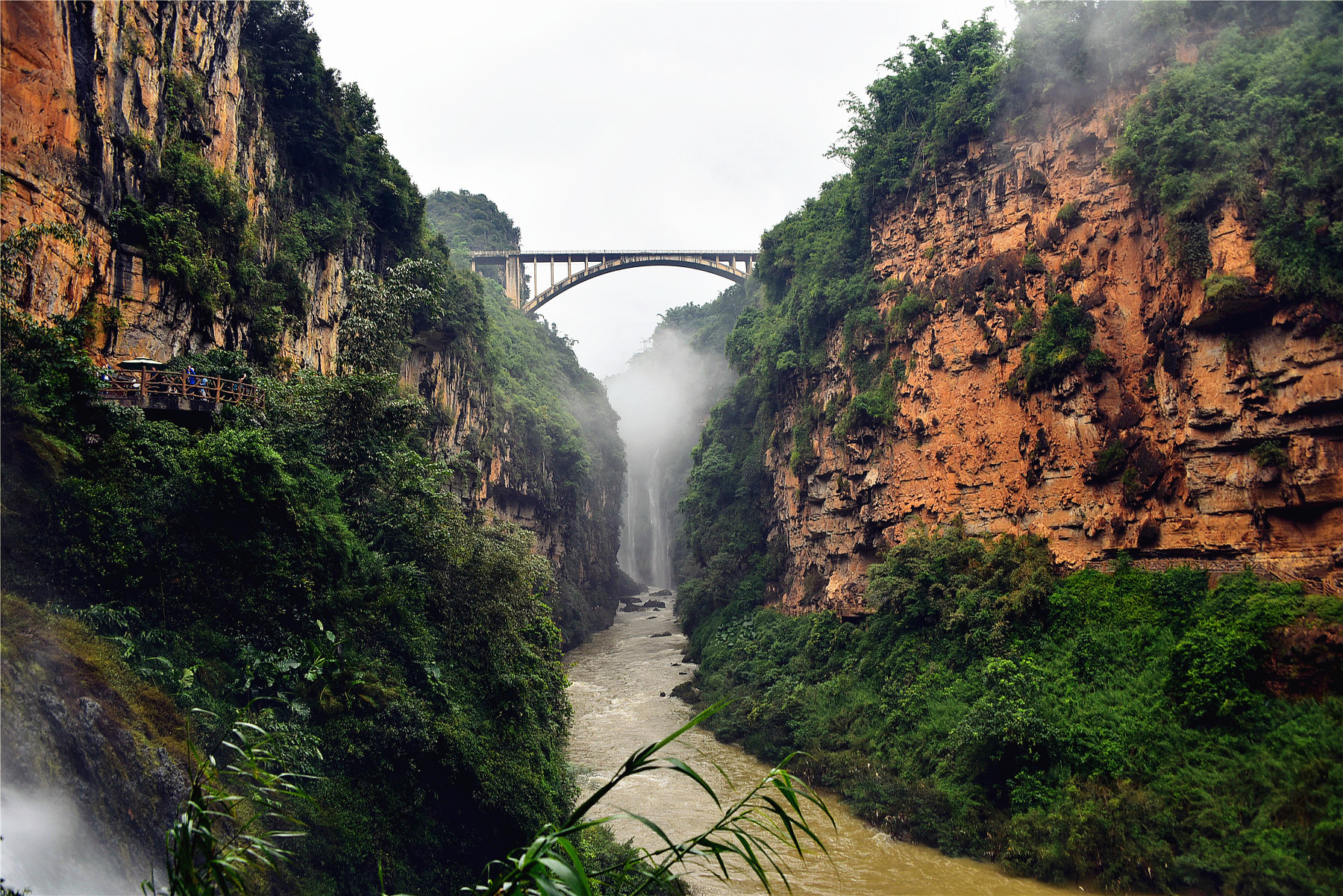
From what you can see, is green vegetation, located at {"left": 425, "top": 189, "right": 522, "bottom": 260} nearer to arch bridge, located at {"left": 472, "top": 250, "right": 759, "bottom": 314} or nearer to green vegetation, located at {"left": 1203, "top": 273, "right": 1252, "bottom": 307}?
arch bridge, located at {"left": 472, "top": 250, "right": 759, "bottom": 314}

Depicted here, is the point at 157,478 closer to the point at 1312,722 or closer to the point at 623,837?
the point at 623,837

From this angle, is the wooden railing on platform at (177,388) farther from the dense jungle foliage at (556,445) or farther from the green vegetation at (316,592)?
the dense jungle foliage at (556,445)

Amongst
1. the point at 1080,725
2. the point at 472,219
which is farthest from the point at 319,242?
the point at 472,219

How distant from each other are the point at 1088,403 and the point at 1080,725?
27.7 feet

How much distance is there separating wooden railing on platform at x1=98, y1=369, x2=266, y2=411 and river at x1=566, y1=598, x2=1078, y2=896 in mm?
10325

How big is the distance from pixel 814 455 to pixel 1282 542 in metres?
16.5

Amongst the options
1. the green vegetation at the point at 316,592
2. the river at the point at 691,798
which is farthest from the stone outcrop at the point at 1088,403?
the green vegetation at the point at 316,592

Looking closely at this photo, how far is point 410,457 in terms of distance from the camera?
56.4 ft

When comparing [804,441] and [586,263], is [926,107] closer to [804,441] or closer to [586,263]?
[804,441]

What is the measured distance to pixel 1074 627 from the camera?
1827 cm

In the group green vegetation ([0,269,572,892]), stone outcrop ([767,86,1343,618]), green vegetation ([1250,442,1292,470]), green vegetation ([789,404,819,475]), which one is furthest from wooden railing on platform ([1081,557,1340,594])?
green vegetation ([0,269,572,892])

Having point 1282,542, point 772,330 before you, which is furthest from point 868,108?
point 1282,542

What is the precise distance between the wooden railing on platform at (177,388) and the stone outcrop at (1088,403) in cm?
1881

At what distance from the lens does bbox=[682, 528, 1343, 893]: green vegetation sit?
518 inches
